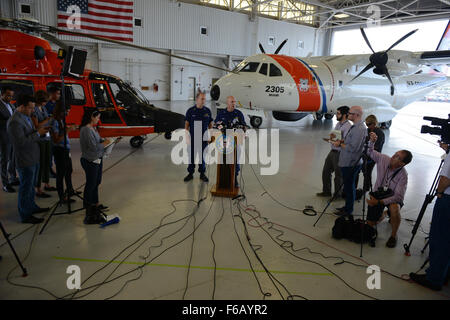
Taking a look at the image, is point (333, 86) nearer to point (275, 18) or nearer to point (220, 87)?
point (220, 87)

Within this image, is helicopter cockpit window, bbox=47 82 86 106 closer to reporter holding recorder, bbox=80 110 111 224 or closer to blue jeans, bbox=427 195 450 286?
reporter holding recorder, bbox=80 110 111 224

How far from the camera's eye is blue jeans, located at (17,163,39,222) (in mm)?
3838

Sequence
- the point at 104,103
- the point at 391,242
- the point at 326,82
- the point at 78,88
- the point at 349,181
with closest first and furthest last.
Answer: the point at 391,242, the point at 349,181, the point at 78,88, the point at 104,103, the point at 326,82

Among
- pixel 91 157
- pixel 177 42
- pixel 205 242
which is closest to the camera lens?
pixel 205 242

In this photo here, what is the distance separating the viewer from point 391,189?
4.02 m

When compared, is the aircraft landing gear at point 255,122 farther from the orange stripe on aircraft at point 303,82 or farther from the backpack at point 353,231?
the backpack at point 353,231

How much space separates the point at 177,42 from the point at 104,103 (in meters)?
16.3

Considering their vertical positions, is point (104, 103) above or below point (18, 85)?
below

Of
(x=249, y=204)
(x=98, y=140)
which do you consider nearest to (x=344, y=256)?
(x=249, y=204)

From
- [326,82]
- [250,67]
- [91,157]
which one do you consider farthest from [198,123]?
[326,82]

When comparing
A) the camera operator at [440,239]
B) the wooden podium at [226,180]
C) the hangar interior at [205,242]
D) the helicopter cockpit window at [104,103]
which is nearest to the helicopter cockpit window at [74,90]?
the helicopter cockpit window at [104,103]

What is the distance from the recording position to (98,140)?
4.07 m

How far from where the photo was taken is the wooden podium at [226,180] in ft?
17.5

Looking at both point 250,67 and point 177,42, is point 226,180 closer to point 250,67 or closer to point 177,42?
point 250,67
